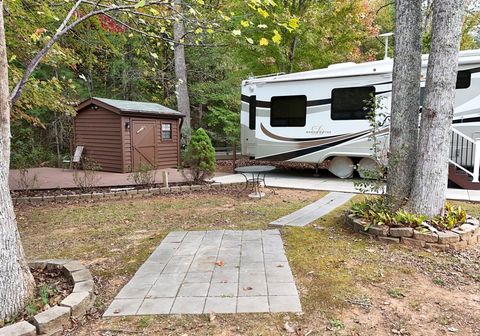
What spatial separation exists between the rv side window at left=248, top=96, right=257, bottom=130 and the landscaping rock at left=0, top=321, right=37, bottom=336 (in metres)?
8.61

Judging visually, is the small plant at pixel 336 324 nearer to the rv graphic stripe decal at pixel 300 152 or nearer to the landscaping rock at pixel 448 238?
the landscaping rock at pixel 448 238

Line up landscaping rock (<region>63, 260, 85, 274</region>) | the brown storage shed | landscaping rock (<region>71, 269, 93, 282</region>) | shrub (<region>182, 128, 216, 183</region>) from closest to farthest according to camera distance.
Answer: landscaping rock (<region>71, 269, 93, 282</region>)
landscaping rock (<region>63, 260, 85, 274</region>)
shrub (<region>182, 128, 216, 183</region>)
the brown storage shed

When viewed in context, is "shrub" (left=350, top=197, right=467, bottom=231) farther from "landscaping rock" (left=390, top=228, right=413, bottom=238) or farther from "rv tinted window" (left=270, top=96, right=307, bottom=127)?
"rv tinted window" (left=270, top=96, right=307, bottom=127)

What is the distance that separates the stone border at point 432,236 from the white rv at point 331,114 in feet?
13.3

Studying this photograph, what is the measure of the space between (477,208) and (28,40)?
7.83m

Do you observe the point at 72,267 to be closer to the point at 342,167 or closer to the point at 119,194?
the point at 119,194

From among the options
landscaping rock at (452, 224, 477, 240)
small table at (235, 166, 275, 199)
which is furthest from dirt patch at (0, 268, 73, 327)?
small table at (235, 166, 275, 199)

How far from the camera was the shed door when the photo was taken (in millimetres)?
10852

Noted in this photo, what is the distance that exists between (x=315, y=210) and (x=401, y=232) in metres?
1.93

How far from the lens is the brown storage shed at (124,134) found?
1061 cm

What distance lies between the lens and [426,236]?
153 inches

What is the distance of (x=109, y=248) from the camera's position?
420 centimetres

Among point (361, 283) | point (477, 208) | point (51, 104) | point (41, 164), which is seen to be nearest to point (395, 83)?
point (361, 283)

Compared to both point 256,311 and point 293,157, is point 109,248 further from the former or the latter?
point 293,157
